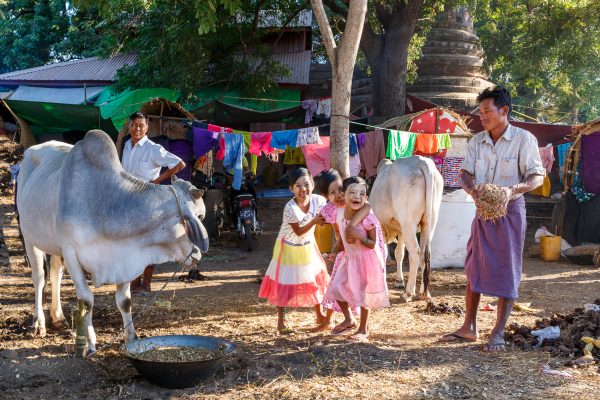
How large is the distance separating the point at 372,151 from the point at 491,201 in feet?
18.4

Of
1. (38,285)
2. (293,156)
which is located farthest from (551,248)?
(38,285)

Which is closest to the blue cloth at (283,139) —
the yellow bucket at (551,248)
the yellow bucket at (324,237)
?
the yellow bucket at (324,237)

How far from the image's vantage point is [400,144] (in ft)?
31.5

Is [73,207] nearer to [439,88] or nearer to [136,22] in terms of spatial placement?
[136,22]

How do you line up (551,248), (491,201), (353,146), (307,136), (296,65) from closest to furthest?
1. (491,201)
2. (307,136)
3. (353,146)
4. (551,248)
5. (296,65)

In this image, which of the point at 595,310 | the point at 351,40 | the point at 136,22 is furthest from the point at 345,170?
the point at 136,22

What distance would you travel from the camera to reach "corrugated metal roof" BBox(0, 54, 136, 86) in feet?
53.6

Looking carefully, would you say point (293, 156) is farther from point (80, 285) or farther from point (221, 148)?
point (80, 285)

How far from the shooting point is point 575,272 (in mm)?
9109

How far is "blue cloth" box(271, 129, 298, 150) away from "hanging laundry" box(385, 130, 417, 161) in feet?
4.78

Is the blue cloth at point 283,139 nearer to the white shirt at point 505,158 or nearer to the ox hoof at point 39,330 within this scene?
the white shirt at point 505,158

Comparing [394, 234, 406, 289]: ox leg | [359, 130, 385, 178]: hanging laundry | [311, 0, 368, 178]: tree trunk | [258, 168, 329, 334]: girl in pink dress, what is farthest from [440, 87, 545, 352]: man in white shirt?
[359, 130, 385, 178]: hanging laundry

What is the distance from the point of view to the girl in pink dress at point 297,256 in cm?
492

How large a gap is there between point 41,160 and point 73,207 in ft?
4.32
